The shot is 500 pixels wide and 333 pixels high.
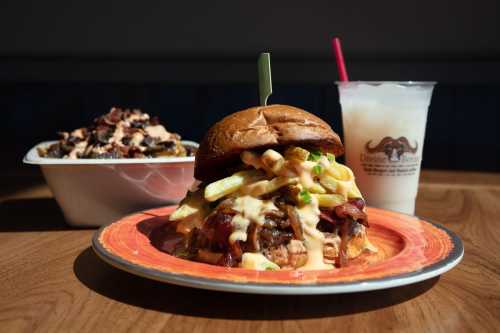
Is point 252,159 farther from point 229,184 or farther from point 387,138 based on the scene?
point 387,138

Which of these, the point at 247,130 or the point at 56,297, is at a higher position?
the point at 247,130

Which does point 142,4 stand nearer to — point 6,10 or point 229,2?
point 229,2

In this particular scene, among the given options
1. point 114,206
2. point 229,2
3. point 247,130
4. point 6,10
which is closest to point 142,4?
point 229,2

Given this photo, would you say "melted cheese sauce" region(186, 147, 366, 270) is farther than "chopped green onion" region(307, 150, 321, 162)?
No

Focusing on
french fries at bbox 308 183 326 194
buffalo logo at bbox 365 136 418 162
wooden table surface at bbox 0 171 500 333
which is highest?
french fries at bbox 308 183 326 194

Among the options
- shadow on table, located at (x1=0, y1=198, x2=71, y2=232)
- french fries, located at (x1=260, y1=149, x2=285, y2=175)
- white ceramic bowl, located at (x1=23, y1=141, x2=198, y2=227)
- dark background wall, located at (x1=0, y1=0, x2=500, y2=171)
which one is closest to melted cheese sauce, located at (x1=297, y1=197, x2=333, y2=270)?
french fries, located at (x1=260, y1=149, x2=285, y2=175)

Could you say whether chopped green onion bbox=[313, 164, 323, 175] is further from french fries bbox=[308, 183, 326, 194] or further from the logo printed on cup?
the logo printed on cup
